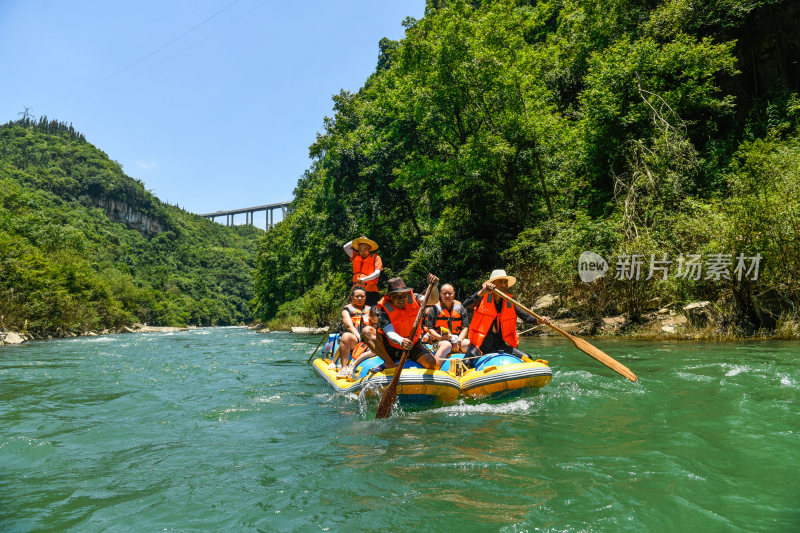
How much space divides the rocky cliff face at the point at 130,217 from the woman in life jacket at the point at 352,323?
98332mm

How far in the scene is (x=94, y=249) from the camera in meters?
59.4

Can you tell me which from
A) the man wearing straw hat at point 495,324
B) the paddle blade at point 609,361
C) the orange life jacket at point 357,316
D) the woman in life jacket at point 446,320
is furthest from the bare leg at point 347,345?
the paddle blade at point 609,361

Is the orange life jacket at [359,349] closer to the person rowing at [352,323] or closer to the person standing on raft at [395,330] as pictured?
the person rowing at [352,323]

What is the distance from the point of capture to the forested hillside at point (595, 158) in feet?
34.2

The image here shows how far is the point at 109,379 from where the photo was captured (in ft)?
29.0

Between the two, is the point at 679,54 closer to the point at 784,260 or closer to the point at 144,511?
the point at 784,260

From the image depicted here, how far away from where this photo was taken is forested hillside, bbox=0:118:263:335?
25.9m

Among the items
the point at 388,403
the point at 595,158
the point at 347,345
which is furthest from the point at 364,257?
the point at 595,158

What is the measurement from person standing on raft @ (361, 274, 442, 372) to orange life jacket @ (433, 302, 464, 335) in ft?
3.57

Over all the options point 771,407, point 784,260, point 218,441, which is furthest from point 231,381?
point 784,260

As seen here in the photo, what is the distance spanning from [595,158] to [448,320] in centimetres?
1182

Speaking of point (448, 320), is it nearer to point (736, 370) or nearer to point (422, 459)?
point (422, 459)

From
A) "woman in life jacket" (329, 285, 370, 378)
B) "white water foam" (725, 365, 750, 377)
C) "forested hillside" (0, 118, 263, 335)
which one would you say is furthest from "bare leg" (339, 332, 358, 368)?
"forested hillside" (0, 118, 263, 335)
